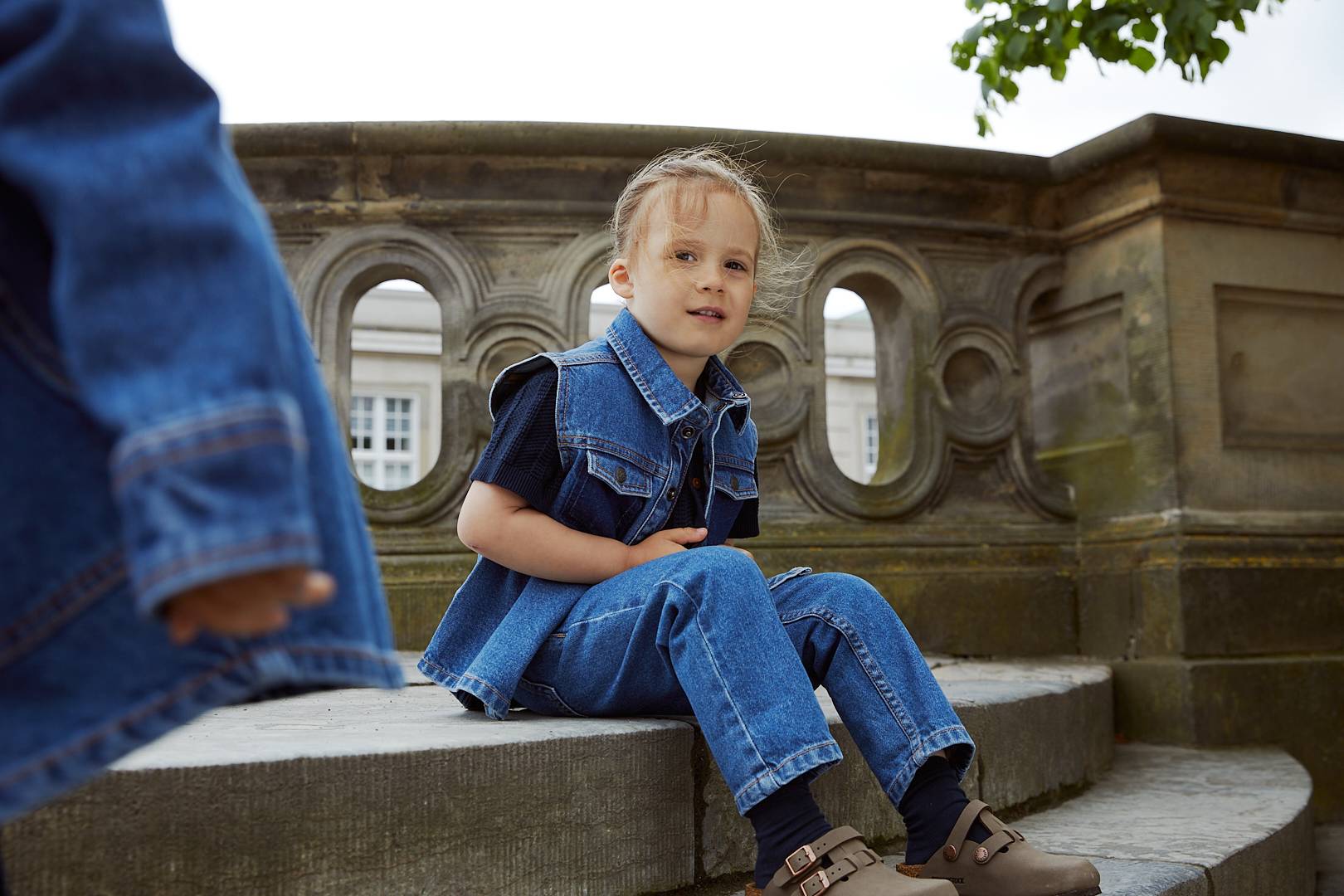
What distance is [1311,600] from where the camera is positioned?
395 centimetres

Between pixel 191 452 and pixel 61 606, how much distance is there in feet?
0.47

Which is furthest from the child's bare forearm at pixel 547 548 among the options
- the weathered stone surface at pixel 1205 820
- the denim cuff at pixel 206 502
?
the denim cuff at pixel 206 502

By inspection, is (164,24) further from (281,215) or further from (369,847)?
(281,215)

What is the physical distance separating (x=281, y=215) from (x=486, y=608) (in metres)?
2.19

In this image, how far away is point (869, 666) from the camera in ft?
6.27

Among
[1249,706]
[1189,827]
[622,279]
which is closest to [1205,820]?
[1189,827]

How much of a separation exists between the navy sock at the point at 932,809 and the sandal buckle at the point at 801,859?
0.29 meters

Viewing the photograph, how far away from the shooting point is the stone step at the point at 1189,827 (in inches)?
88.1

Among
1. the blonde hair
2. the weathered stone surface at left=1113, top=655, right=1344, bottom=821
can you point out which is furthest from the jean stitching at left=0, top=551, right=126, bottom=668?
the weathered stone surface at left=1113, top=655, right=1344, bottom=821

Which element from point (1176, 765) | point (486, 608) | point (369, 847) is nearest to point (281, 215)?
point (486, 608)

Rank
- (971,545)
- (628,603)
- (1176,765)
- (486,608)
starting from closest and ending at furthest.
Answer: (628,603), (486,608), (1176,765), (971,545)

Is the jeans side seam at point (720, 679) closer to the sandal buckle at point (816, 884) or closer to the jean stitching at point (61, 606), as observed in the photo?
the sandal buckle at point (816, 884)

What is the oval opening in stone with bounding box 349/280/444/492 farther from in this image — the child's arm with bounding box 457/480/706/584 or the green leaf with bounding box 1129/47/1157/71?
the child's arm with bounding box 457/480/706/584

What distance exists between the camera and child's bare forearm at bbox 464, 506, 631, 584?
2010 millimetres
